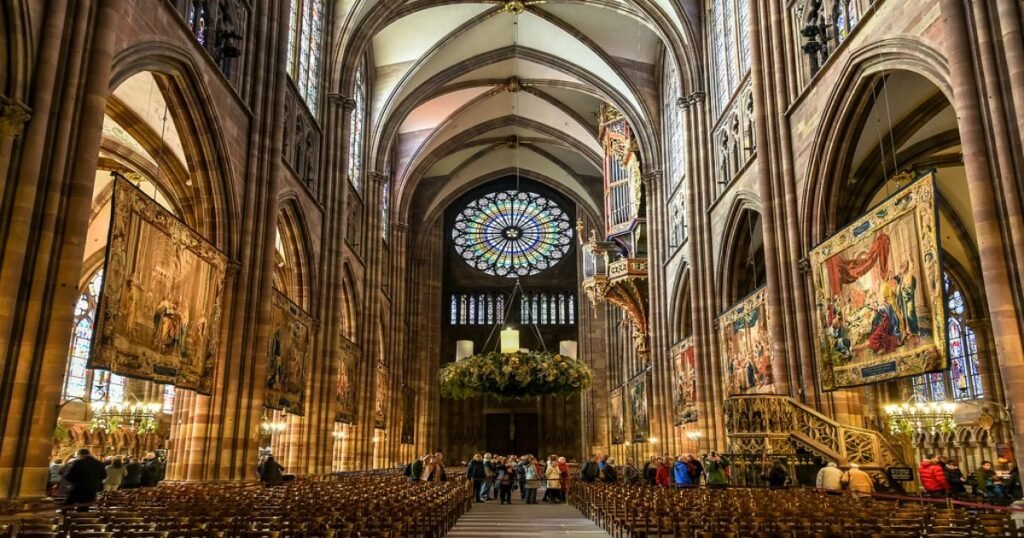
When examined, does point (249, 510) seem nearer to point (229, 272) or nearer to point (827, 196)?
point (229, 272)

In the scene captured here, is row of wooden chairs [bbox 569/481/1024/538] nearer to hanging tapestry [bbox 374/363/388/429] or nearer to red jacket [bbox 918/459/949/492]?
red jacket [bbox 918/459/949/492]

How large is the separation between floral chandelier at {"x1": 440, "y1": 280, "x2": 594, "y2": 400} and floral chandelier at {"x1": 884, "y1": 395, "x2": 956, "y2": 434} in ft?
31.3

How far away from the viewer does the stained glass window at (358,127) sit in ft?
93.8

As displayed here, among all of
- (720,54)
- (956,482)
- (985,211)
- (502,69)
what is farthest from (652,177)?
(985,211)

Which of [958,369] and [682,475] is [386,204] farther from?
[682,475]

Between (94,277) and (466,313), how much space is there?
21.3m

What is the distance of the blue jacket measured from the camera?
Result: 15602mm

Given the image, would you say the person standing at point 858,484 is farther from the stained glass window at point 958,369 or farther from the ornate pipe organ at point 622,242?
the ornate pipe organ at point 622,242

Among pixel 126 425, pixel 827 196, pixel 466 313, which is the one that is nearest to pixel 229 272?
pixel 827 196

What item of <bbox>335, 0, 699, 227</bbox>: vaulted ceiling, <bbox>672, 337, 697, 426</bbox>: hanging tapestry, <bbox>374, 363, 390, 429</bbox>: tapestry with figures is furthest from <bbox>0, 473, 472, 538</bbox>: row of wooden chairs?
<bbox>374, 363, 390, 429</bbox>: tapestry with figures

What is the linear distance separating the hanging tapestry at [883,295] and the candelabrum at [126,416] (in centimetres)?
2020

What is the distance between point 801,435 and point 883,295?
2857 millimetres

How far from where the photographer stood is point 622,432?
36375 millimetres

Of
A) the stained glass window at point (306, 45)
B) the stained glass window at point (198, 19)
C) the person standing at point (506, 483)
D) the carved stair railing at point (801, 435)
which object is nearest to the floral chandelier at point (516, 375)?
the person standing at point (506, 483)
